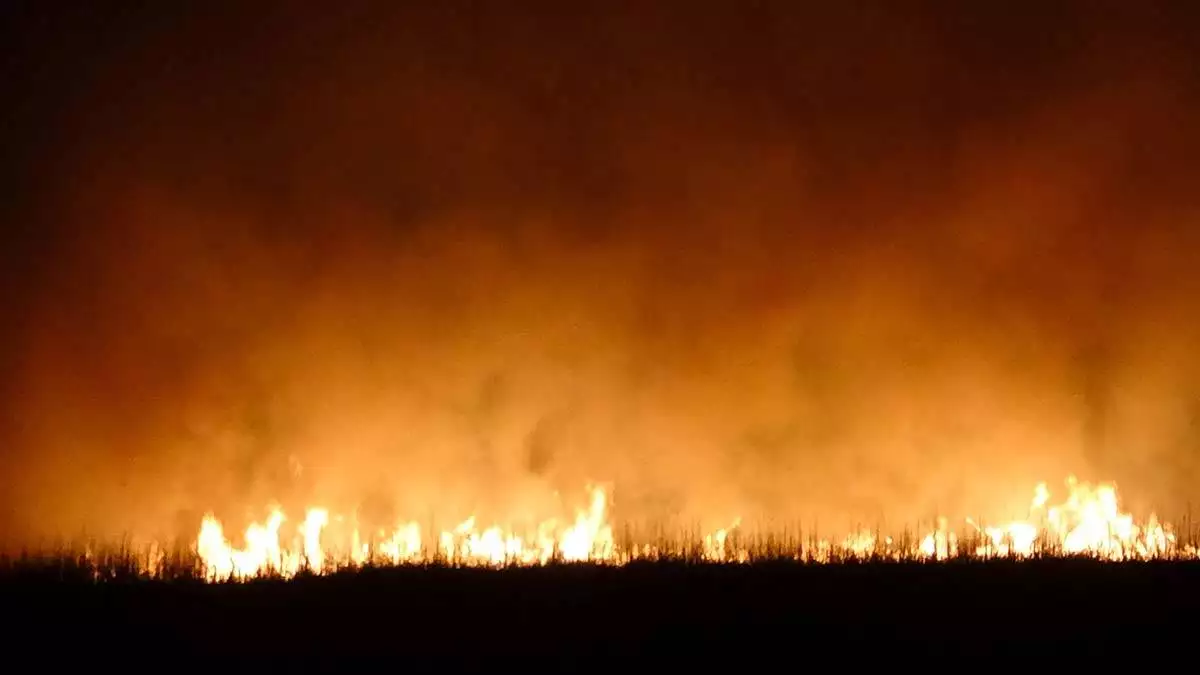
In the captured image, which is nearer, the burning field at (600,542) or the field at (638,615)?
the field at (638,615)

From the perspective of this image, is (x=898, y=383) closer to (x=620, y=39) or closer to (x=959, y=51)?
(x=959, y=51)

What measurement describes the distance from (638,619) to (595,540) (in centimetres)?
377

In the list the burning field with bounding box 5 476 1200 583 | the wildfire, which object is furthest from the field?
the wildfire

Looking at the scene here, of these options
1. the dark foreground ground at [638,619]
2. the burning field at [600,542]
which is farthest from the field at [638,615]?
the burning field at [600,542]

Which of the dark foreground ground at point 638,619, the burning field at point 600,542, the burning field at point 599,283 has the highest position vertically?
the burning field at point 599,283

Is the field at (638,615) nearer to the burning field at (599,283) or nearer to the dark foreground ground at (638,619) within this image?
the dark foreground ground at (638,619)

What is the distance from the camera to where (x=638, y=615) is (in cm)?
827

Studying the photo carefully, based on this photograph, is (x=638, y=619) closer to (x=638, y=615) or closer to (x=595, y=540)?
(x=638, y=615)

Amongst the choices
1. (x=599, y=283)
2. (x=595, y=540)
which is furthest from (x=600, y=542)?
(x=599, y=283)

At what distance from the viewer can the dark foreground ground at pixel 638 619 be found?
7.69 m

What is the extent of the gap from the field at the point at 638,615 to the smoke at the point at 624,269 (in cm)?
324

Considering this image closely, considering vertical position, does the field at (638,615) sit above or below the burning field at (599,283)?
below

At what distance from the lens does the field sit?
7.72m

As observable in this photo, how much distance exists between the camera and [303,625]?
26.8ft
